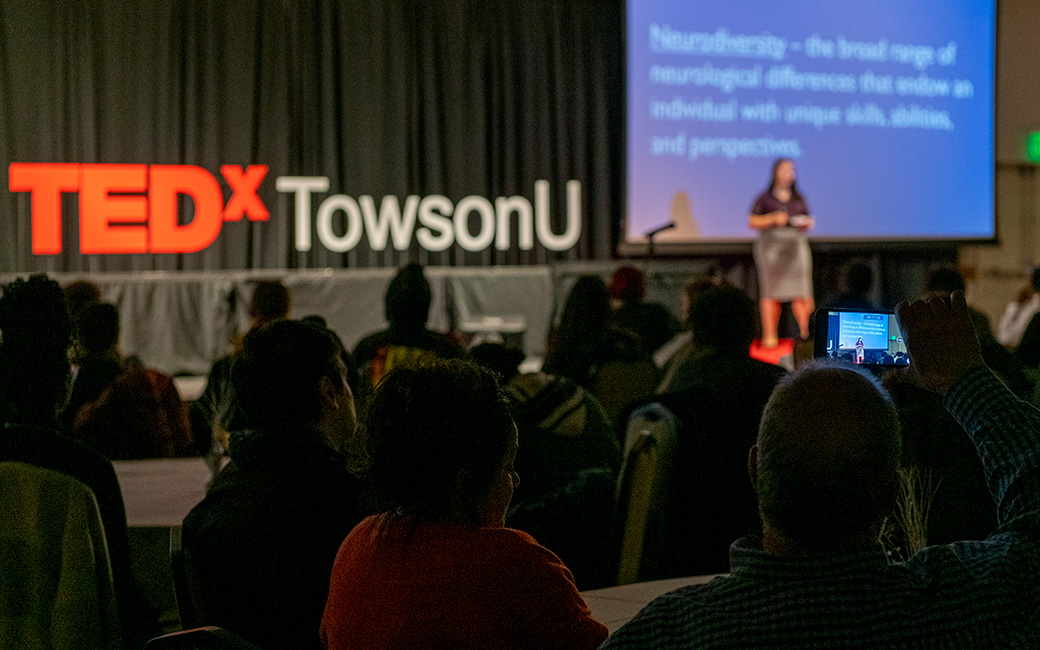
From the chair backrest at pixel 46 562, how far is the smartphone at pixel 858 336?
1.30 meters

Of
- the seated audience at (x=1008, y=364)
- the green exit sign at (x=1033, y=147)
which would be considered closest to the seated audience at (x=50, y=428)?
the seated audience at (x=1008, y=364)

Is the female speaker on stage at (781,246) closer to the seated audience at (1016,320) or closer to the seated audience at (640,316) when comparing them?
the seated audience at (1016,320)

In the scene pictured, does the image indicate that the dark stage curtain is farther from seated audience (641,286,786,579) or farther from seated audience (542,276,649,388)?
seated audience (641,286,786,579)

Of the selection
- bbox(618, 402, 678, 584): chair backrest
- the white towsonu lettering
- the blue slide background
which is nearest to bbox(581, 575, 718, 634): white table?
bbox(618, 402, 678, 584): chair backrest

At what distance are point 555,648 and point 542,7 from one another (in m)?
7.95

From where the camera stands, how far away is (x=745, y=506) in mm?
2410

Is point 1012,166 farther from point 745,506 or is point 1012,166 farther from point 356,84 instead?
point 745,506

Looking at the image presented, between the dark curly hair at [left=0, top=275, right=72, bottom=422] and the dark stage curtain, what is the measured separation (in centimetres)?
596

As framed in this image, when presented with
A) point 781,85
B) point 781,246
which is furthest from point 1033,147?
point 781,246

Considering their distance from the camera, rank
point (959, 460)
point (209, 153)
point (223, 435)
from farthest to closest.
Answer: point (209, 153) < point (223, 435) < point (959, 460)

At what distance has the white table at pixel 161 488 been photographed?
2.22 metres

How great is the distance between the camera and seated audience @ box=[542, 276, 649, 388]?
3.69 meters

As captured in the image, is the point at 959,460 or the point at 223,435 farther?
the point at 223,435

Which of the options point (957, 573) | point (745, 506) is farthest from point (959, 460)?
point (957, 573)
